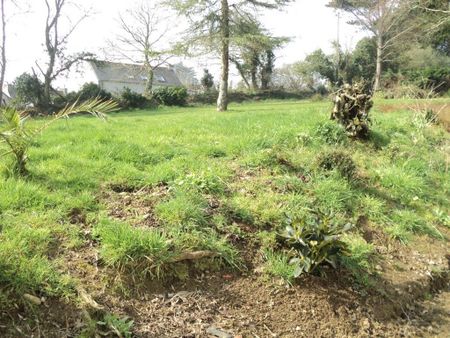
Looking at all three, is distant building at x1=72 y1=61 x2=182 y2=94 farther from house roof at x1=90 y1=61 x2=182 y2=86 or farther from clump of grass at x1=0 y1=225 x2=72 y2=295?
clump of grass at x1=0 y1=225 x2=72 y2=295

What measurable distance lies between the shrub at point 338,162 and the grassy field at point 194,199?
19 millimetres

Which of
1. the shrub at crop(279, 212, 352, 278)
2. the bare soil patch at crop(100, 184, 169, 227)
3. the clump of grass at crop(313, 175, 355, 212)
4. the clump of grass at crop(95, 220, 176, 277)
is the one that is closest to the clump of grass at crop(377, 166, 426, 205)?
the clump of grass at crop(313, 175, 355, 212)

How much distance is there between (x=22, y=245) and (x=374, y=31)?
3296 cm

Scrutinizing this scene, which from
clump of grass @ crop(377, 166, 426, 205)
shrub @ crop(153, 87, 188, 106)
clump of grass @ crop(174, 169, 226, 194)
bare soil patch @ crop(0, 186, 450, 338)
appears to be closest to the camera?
bare soil patch @ crop(0, 186, 450, 338)

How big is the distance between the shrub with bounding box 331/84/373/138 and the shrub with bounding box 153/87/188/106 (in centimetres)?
1695

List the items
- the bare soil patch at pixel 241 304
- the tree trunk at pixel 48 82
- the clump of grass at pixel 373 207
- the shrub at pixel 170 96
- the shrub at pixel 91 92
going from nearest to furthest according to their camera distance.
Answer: the bare soil patch at pixel 241 304
the clump of grass at pixel 373 207
the tree trunk at pixel 48 82
the shrub at pixel 91 92
the shrub at pixel 170 96

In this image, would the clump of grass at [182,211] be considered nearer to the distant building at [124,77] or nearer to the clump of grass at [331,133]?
the clump of grass at [331,133]

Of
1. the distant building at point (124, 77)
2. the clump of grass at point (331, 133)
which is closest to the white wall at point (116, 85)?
the distant building at point (124, 77)

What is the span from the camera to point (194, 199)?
404cm

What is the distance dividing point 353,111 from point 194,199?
14.3 feet

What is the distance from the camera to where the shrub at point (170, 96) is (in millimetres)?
23156

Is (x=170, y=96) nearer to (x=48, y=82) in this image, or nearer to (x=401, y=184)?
(x=48, y=82)

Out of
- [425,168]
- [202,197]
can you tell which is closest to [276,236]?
[202,197]

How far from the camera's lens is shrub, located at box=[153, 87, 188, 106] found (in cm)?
2316
